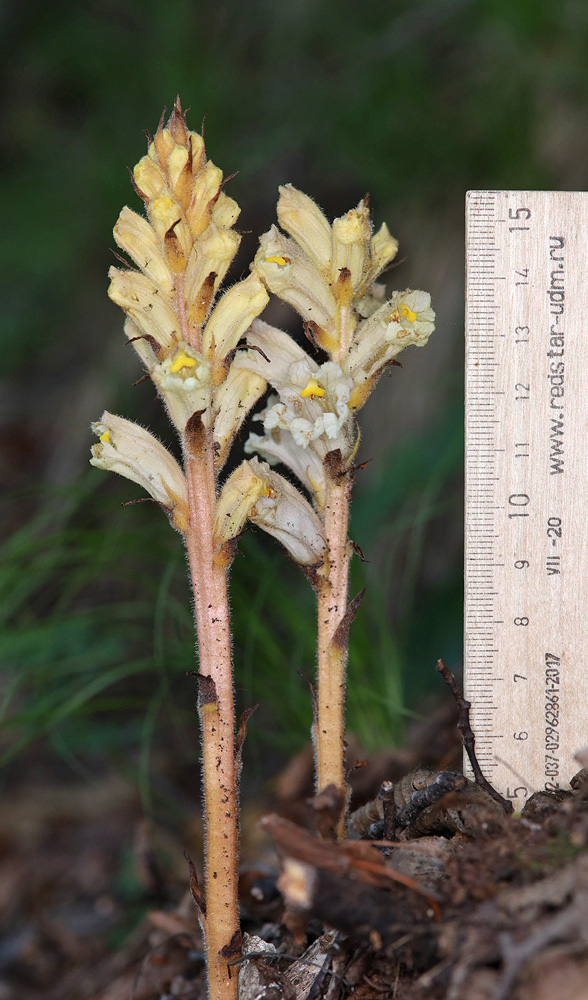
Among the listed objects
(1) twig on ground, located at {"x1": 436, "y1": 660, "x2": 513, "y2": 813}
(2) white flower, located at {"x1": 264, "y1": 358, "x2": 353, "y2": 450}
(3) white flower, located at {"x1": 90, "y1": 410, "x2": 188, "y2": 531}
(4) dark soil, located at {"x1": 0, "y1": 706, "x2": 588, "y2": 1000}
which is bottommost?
(4) dark soil, located at {"x1": 0, "y1": 706, "x2": 588, "y2": 1000}

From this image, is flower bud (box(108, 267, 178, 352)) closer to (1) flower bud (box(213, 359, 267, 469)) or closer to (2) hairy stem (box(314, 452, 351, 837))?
(1) flower bud (box(213, 359, 267, 469))

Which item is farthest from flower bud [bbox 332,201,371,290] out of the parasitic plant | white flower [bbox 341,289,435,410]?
white flower [bbox 341,289,435,410]

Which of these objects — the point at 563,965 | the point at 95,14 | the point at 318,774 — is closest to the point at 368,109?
the point at 95,14

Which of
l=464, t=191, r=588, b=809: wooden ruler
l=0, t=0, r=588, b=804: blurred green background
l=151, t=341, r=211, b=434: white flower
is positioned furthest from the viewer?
l=0, t=0, r=588, b=804: blurred green background

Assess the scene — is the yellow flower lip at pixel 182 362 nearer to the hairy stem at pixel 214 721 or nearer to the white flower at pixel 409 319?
the hairy stem at pixel 214 721

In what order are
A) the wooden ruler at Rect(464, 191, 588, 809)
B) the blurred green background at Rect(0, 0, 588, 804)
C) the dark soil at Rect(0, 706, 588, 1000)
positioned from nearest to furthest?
1. the dark soil at Rect(0, 706, 588, 1000)
2. the wooden ruler at Rect(464, 191, 588, 809)
3. the blurred green background at Rect(0, 0, 588, 804)

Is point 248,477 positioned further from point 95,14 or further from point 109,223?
point 95,14

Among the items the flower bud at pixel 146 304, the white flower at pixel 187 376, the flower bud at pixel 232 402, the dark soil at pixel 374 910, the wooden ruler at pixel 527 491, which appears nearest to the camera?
the dark soil at pixel 374 910

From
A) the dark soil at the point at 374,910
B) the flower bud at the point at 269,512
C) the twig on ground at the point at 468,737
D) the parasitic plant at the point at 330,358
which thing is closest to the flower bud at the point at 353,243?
the parasitic plant at the point at 330,358
